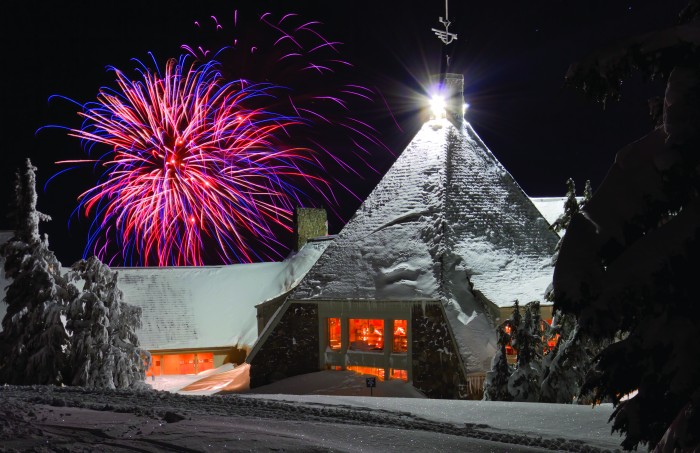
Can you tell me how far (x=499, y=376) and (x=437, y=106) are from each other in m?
13.4

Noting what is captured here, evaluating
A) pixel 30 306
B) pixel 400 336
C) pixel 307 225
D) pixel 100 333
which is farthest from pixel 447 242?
pixel 307 225

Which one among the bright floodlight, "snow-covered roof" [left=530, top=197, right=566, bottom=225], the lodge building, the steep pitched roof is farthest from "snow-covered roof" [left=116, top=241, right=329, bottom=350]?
the bright floodlight

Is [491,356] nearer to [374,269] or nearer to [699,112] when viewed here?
[374,269]

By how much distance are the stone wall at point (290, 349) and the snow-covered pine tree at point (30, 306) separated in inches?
286

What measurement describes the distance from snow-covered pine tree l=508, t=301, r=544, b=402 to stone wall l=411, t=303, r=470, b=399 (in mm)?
2450

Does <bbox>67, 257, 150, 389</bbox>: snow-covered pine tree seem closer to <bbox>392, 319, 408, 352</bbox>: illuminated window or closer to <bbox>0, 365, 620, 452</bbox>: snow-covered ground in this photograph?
<bbox>392, 319, 408, 352</bbox>: illuminated window

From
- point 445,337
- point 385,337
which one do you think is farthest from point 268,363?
point 445,337

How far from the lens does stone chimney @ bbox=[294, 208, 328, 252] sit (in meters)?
41.8

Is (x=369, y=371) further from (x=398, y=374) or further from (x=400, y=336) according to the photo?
(x=400, y=336)

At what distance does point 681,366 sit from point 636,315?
1.97 ft

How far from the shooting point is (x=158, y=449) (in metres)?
8.20

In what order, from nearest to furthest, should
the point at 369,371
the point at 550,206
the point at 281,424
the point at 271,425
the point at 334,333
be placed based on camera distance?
the point at 271,425 < the point at 281,424 < the point at 369,371 < the point at 334,333 < the point at 550,206

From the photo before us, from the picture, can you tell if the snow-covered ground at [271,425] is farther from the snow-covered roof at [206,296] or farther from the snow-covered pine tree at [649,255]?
the snow-covered roof at [206,296]

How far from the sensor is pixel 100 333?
26.3 meters
